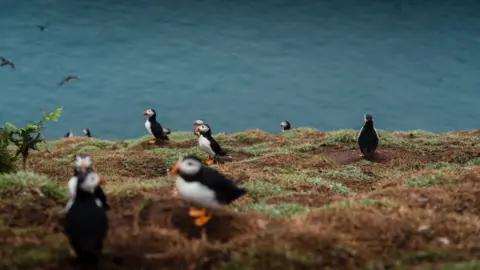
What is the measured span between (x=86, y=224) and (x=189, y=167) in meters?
1.57

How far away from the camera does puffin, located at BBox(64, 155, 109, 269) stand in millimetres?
5875

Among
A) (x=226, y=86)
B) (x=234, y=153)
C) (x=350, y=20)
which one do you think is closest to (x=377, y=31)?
(x=350, y=20)

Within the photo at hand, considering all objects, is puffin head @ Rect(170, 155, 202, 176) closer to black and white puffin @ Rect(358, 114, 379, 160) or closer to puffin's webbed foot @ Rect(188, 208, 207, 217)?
puffin's webbed foot @ Rect(188, 208, 207, 217)

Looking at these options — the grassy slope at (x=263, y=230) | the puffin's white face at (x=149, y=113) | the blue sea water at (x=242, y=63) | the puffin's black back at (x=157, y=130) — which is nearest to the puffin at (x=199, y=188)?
the grassy slope at (x=263, y=230)

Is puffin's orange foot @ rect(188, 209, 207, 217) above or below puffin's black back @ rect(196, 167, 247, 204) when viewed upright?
below

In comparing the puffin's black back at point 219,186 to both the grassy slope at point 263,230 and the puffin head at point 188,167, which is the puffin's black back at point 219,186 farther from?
the grassy slope at point 263,230

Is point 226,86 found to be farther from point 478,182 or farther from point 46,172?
point 478,182

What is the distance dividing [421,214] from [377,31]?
183ft

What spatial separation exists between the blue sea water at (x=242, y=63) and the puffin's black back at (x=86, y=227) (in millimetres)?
42701

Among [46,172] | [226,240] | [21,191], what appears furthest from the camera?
[46,172]

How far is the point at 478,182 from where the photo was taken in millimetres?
10844

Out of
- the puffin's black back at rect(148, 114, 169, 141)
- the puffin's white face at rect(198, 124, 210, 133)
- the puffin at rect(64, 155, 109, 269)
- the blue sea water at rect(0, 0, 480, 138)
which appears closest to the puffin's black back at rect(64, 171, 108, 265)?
the puffin at rect(64, 155, 109, 269)

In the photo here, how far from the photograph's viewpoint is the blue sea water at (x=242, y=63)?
5088cm

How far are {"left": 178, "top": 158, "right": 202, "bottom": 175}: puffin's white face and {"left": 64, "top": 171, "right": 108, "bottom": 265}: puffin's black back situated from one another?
127cm
